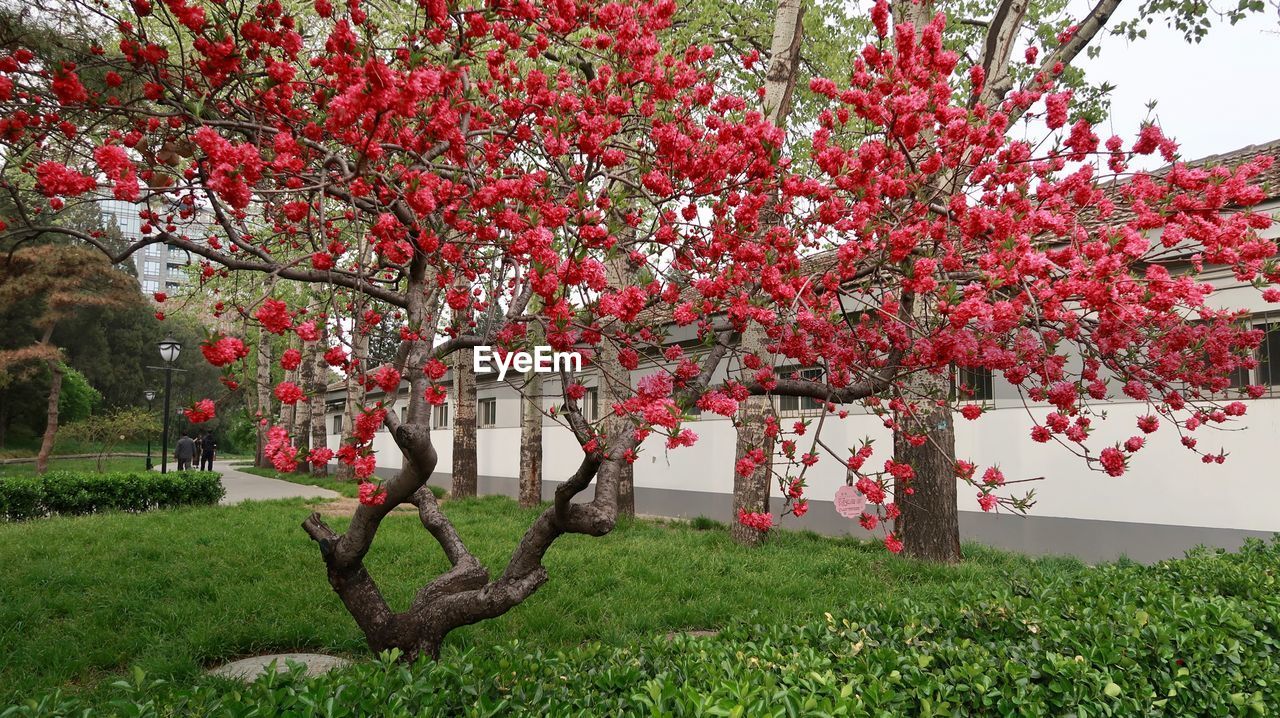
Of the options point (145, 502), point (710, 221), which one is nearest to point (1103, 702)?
point (710, 221)

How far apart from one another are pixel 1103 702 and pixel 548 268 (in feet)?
9.40

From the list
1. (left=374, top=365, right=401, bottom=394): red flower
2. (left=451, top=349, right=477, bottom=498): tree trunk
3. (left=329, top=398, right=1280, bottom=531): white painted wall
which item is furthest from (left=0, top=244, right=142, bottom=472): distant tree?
(left=374, top=365, right=401, bottom=394): red flower

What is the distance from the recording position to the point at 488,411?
20656 mm

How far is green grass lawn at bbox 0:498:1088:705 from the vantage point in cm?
489

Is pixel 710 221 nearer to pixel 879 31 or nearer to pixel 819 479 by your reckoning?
pixel 879 31

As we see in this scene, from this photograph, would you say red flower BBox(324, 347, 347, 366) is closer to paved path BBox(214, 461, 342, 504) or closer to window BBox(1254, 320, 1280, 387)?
window BBox(1254, 320, 1280, 387)

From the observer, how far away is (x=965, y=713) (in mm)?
2654

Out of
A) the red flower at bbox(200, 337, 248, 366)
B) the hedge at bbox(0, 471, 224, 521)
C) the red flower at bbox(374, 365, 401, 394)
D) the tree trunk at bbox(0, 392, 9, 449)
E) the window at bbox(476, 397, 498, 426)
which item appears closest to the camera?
the red flower at bbox(200, 337, 248, 366)

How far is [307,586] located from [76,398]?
106 ft

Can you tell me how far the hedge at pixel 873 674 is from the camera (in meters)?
2.42

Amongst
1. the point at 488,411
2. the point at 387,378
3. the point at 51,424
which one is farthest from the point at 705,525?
the point at 51,424

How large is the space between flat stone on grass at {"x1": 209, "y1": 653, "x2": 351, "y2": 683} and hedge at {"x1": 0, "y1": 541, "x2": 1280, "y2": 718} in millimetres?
839

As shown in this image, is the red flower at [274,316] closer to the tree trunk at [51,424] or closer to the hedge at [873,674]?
the hedge at [873,674]

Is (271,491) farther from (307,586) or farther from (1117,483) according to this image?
(1117,483)
